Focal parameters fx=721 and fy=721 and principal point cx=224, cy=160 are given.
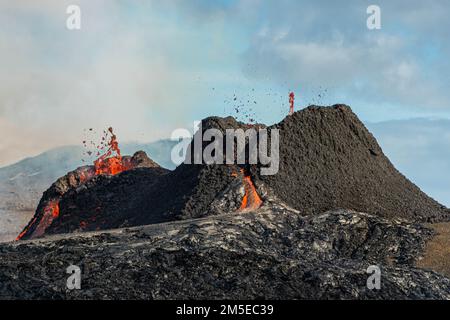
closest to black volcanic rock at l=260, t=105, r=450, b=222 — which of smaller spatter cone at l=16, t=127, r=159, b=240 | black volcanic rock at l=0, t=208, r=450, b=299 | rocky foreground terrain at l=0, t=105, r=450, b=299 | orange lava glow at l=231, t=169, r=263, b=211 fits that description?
rocky foreground terrain at l=0, t=105, r=450, b=299

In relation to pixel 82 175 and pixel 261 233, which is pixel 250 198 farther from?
pixel 82 175

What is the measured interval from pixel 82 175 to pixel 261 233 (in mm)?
16238

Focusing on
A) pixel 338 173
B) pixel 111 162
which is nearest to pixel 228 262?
pixel 338 173

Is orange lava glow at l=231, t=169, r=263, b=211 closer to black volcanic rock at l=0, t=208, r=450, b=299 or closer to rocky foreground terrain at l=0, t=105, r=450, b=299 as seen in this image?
rocky foreground terrain at l=0, t=105, r=450, b=299

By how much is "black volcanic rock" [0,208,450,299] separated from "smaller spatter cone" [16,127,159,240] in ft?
42.3

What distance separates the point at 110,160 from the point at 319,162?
12823 millimetres

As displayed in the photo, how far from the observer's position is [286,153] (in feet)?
76.6

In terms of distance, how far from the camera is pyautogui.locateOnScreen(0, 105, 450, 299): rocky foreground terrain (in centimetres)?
1558

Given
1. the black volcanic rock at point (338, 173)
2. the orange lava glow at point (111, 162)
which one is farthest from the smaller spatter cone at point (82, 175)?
the black volcanic rock at point (338, 173)

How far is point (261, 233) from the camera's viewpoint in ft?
61.5

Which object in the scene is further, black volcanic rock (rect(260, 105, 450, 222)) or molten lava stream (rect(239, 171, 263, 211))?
black volcanic rock (rect(260, 105, 450, 222))

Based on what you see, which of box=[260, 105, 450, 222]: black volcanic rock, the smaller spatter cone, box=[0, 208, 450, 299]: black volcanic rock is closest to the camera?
box=[0, 208, 450, 299]: black volcanic rock
